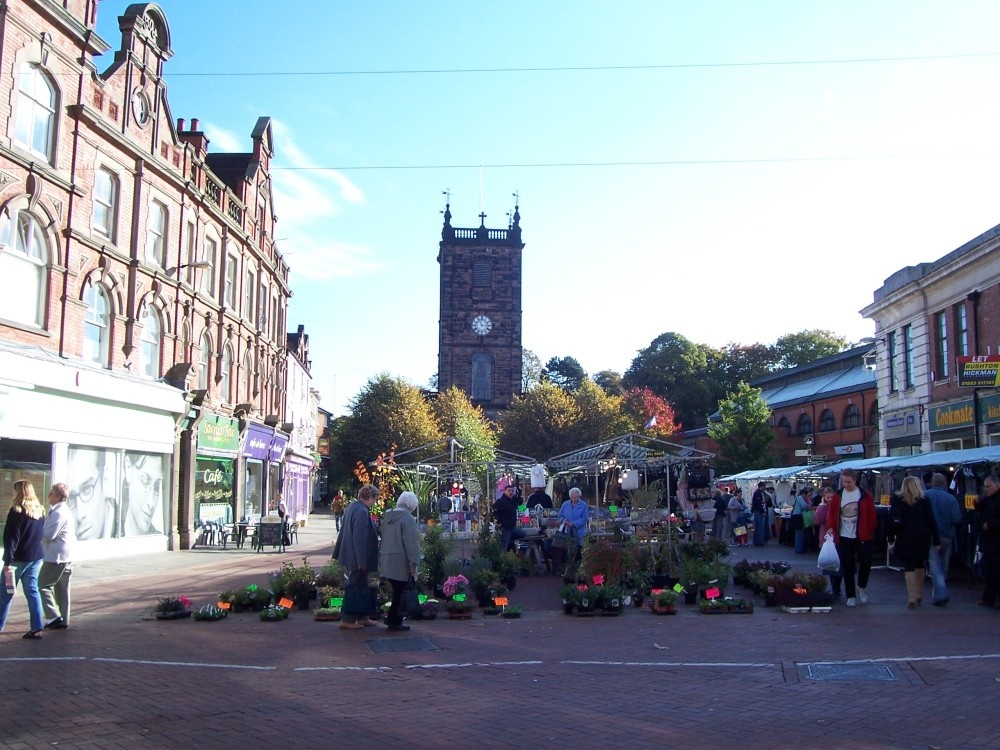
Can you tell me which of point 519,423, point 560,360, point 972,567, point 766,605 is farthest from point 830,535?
point 560,360

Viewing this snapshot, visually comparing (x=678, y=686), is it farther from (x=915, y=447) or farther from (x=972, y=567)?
(x=915, y=447)

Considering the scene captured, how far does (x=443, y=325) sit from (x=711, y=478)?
52529 millimetres

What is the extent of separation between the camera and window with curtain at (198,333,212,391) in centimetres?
2731

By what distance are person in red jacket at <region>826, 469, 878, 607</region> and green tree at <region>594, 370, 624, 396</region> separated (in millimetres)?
64776

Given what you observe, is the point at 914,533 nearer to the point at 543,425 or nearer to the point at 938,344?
the point at 938,344

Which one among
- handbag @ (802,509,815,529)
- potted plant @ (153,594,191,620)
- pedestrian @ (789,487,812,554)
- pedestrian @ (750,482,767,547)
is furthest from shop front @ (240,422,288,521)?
potted plant @ (153,594,191,620)

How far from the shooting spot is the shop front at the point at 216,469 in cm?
2666

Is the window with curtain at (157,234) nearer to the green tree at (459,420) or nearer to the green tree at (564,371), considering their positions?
the green tree at (459,420)

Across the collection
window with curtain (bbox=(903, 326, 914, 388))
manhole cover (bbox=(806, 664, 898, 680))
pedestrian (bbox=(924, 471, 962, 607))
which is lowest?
manhole cover (bbox=(806, 664, 898, 680))

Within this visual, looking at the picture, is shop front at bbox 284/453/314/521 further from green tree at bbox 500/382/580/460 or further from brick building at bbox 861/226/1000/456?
brick building at bbox 861/226/1000/456

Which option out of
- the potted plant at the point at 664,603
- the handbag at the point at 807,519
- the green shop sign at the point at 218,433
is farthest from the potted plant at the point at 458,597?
the green shop sign at the point at 218,433

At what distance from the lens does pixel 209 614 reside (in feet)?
37.1

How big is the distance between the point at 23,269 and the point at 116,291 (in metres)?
3.75

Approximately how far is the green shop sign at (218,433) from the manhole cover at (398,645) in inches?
710
